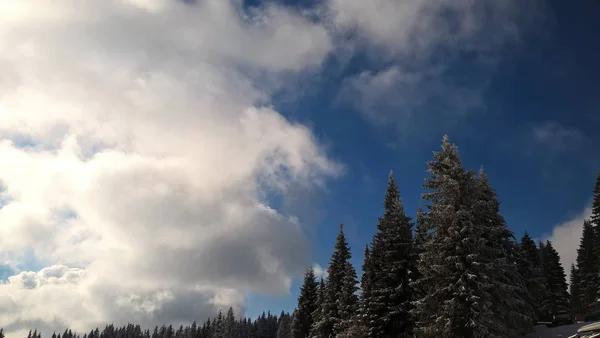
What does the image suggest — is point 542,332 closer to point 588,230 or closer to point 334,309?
point 334,309

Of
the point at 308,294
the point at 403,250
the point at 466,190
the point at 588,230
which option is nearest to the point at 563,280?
the point at 588,230

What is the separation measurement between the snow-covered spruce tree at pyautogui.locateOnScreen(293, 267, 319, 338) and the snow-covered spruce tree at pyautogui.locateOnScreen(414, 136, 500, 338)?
31.2 m

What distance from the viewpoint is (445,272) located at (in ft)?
79.6

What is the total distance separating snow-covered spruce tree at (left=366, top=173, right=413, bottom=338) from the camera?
3127 centimetres

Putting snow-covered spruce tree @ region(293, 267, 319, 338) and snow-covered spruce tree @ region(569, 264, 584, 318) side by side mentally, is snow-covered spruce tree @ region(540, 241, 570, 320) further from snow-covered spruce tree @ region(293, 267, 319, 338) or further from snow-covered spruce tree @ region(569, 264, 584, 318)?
snow-covered spruce tree @ region(293, 267, 319, 338)

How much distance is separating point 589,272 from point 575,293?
18.2m

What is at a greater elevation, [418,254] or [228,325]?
[228,325]

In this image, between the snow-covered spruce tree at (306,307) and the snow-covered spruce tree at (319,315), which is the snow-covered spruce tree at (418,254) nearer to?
the snow-covered spruce tree at (319,315)

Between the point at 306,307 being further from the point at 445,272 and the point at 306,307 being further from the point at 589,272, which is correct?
the point at 589,272


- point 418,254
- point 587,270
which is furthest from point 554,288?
point 418,254

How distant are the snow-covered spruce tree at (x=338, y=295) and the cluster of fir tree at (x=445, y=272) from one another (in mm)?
240

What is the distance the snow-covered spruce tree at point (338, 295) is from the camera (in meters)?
42.8

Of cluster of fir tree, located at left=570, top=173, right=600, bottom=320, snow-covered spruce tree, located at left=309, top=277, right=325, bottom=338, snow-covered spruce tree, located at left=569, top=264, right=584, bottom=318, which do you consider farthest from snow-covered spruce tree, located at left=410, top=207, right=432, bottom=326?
snow-covered spruce tree, located at left=569, top=264, right=584, bottom=318

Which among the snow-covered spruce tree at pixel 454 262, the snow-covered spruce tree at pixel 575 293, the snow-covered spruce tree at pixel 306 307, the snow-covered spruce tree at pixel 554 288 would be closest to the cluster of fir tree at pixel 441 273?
the snow-covered spruce tree at pixel 454 262
